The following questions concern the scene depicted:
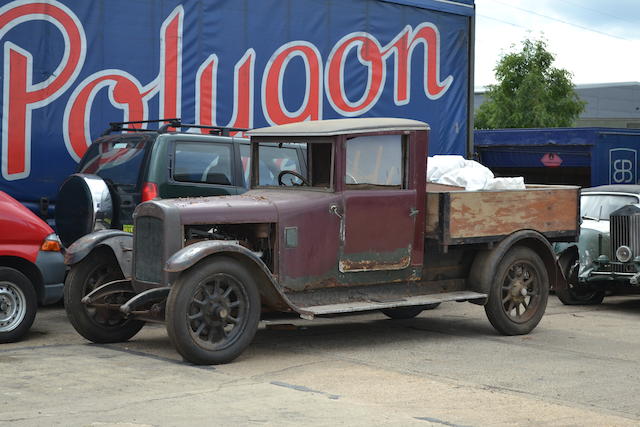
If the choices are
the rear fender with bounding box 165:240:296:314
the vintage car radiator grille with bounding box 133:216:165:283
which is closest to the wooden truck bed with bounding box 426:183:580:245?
the rear fender with bounding box 165:240:296:314

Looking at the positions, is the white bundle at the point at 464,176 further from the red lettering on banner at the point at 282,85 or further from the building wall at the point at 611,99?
the building wall at the point at 611,99

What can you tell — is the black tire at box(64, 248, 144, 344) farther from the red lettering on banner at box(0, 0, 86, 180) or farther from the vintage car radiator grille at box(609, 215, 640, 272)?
the vintage car radiator grille at box(609, 215, 640, 272)

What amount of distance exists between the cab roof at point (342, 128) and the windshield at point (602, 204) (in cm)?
468

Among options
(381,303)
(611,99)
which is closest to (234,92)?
(381,303)

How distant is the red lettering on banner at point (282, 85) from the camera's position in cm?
1365

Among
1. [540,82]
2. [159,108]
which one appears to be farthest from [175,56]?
[540,82]

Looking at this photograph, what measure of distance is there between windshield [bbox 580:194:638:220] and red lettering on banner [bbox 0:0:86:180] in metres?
6.98

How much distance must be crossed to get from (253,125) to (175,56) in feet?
4.75

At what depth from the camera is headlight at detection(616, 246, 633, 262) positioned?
1260 centimetres

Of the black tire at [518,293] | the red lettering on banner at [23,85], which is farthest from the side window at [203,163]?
the black tire at [518,293]

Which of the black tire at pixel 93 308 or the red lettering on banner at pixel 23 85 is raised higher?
the red lettering on banner at pixel 23 85

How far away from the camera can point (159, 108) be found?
12648mm

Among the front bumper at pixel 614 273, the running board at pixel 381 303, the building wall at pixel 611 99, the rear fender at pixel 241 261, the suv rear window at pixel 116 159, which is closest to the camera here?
the rear fender at pixel 241 261

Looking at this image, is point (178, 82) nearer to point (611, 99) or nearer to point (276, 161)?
point (276, 161)
